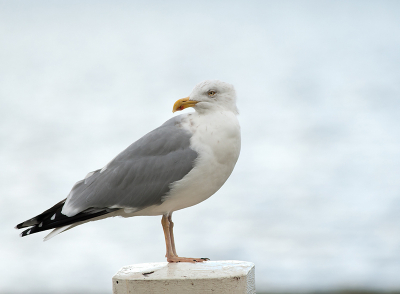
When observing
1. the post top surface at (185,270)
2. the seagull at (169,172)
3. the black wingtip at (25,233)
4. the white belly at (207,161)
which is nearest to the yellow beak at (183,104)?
the seagull at (169,172)

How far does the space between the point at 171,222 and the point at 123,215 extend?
0.51 m

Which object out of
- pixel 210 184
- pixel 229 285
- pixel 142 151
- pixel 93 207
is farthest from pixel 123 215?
pixel 229 285

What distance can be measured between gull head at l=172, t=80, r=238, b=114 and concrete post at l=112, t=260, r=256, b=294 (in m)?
1.59

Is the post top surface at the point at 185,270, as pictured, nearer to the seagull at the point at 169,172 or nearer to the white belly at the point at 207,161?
the seagull at the point at 169,172

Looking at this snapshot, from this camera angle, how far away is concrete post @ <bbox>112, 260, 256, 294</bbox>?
3684 mm

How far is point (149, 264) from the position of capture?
439cm

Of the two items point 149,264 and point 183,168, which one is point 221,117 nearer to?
point 183,168

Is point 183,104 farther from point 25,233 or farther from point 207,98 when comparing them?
point 25,233

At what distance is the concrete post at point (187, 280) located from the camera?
3684 millimetres

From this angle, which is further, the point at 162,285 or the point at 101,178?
the point at 101,178

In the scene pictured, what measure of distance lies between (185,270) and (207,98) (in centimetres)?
171

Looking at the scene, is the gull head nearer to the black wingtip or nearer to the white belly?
the white belly

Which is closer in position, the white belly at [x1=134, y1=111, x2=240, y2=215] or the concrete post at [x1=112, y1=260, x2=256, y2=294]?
the concrete post at [x1=112, y1=260, x2=256, y2=294]

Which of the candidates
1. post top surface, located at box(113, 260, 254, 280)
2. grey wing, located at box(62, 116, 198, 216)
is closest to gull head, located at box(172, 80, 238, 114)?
grey wing, located at box(62, 116, 198, 216)
